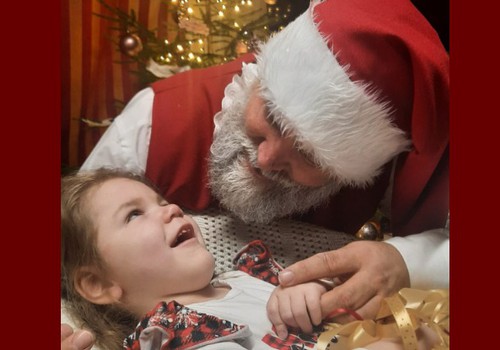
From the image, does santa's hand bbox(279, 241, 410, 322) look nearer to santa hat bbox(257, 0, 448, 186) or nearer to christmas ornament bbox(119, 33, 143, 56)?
santa hat bbox(257, 0, 448, 186)

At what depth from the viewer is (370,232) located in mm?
1129

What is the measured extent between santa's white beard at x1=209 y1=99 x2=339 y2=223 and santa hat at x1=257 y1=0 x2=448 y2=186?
53mm

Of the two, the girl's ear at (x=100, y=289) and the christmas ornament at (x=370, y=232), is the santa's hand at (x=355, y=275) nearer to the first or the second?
the christmas ornament at (x=370, y=232)

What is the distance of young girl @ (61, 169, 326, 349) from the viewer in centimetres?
105

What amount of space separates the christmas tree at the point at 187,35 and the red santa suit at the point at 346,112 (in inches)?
0.9

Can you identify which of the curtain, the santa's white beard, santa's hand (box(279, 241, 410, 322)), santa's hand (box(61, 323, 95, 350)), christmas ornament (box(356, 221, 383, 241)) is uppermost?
the curtain

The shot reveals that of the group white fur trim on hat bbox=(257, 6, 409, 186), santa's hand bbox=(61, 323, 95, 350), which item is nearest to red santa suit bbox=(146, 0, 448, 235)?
white fur trim on hat bbox=(257, 6, 409, 186)

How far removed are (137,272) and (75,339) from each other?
0.14 m

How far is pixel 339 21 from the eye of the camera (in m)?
1.08

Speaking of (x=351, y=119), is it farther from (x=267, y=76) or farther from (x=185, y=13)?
(x=185, y=13)

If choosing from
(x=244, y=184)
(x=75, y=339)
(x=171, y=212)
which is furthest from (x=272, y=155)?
(x=75, y=339)

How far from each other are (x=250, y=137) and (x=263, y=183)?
0.24ft

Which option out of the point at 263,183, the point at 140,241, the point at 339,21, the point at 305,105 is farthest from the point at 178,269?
the point at 339,21

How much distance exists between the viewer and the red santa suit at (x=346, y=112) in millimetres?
1069
